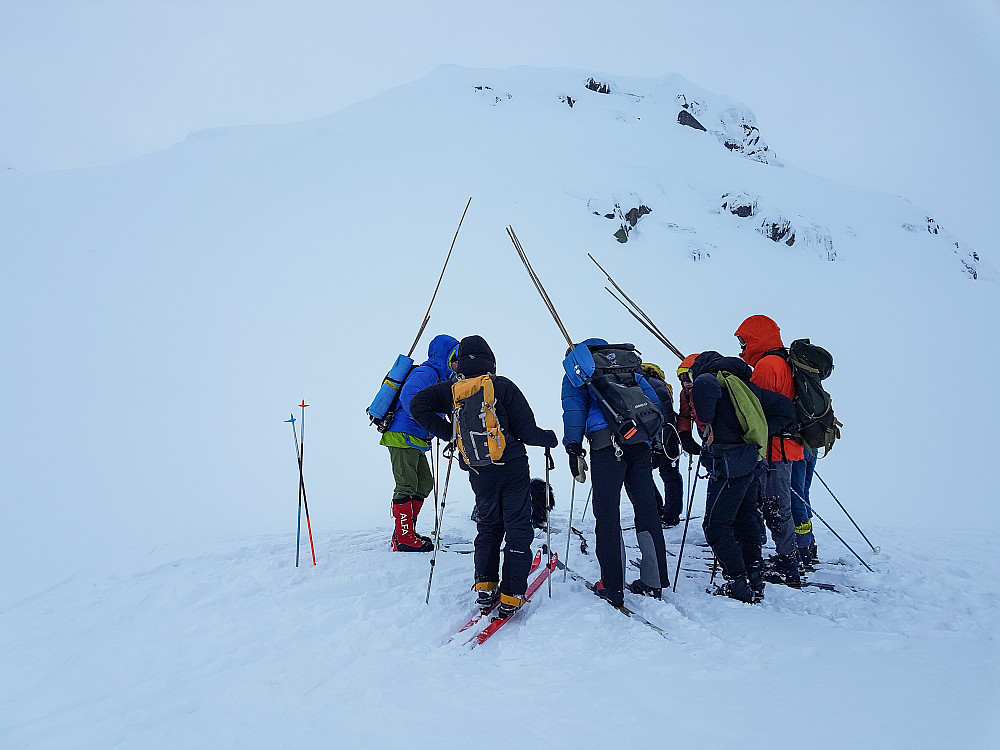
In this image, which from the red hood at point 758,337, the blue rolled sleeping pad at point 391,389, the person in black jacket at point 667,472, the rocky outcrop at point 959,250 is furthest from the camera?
the rocky outcrop at point 959,250

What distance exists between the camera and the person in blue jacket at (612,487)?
4.04 metres

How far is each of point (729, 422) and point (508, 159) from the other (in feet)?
99.4

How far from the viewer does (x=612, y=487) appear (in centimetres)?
414

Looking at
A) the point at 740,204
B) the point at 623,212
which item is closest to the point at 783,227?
the point at 740,204

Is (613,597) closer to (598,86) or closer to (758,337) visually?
(758,337)

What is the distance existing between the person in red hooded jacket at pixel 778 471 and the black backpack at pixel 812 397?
74mm

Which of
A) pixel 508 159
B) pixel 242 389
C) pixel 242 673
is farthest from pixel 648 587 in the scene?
pixel 508 159

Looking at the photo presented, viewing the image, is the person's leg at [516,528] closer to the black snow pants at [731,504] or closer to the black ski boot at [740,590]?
the black snow pants at [731,504]

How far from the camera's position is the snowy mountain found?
9.01ft

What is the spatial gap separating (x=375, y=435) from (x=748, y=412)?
9.28 m

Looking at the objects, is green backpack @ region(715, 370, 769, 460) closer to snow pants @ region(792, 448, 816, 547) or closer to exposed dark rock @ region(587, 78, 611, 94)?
snow pants @ region(792, 448, 816, 547)

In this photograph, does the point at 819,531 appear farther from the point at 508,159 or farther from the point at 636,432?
the point at 508,159

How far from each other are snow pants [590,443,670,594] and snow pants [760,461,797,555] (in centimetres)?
117

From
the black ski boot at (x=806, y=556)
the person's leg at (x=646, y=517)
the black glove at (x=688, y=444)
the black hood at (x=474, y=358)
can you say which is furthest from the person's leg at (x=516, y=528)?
the black ski boot at (x=806, y=556)
